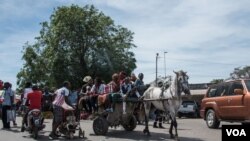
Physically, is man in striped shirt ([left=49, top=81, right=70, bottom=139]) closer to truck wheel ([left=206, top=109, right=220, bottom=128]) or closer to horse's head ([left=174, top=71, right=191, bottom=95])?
horse's head ([left=174, top=71, right=191, bottom=95])

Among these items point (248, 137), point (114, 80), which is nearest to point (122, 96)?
point (114, 80)

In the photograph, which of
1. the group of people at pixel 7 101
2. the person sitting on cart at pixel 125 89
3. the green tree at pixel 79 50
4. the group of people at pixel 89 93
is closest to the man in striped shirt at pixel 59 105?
the group of people at pixel 89 93

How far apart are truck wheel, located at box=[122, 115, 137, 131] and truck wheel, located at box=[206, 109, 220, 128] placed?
4.21 metres

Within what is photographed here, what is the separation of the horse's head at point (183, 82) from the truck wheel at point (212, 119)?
231 inches

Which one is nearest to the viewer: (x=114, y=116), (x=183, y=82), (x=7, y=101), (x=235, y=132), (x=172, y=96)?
(x=235, y=132)

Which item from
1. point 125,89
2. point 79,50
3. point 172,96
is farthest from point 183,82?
point 79,50

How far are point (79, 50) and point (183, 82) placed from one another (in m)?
36.8

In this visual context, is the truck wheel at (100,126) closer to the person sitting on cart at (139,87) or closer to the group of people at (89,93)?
the group of people at (89,93)

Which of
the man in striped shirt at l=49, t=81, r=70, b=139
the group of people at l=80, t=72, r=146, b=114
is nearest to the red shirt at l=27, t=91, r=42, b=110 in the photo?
the man in striped shirt at l=49, t=81, r=70, b=139

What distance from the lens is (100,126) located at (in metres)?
16.4

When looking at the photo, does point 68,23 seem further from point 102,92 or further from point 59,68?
point 102,92

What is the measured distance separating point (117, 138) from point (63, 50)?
1419 inches

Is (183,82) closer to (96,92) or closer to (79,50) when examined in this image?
(96,92)

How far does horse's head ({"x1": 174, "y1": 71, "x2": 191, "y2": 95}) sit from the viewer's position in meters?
14.8
